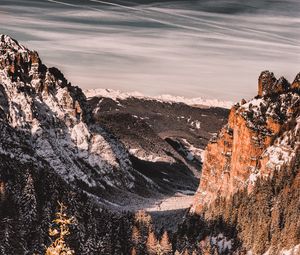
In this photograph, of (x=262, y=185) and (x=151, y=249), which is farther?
(x=262, y=185)

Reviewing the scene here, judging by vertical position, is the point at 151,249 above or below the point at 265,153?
below

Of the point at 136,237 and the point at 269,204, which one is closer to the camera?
the point at 136,237

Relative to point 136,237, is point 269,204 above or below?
Answer: above

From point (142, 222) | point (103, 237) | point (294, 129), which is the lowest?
point (142, 222)

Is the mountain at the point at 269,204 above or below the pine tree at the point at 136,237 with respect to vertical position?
above

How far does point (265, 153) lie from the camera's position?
189500mm

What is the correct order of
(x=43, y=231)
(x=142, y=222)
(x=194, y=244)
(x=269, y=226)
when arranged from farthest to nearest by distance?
(x=142, y=222) → (x=194, y=244) → (x=269, y=226) → (x=43, y=231)

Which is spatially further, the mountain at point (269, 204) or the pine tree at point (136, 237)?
the pine tree at point (136, 237)

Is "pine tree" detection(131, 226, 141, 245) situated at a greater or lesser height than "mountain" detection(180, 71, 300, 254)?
lesser

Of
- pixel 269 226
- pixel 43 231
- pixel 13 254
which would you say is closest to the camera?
pixel 13 254

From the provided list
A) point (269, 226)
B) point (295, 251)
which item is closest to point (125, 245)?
point (269, 226)

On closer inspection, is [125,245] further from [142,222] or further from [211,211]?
[211,211]

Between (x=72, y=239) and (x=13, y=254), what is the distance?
1647 cm

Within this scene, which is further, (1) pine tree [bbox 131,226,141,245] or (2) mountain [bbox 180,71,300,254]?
(1) pine tree [bbox 131,226,141,245]
